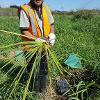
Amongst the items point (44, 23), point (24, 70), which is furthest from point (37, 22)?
point (24, 70)

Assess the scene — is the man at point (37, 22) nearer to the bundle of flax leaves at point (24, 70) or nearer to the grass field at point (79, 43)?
the bundle of flax leaves at point (24, 70)

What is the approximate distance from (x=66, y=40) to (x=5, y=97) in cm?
397

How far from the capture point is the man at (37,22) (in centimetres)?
443

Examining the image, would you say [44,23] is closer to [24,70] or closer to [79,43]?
[24,70]

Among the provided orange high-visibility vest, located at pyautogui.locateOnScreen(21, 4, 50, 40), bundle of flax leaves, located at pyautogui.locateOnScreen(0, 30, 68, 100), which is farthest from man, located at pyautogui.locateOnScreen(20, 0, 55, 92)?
bundle of flax leaves, located at pyautogui.locateOnScreen(0, 30, 68, 100)

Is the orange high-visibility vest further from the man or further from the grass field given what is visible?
the grass field

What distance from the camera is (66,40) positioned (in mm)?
8133

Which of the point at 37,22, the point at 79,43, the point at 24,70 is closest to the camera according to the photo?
the point at 24,70

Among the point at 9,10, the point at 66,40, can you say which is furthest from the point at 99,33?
the point at 9,10

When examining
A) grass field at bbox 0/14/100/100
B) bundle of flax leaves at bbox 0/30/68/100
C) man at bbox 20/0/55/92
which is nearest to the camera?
bundle of flax leaves at bbox 0/30/68/100

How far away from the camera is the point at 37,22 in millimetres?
4531

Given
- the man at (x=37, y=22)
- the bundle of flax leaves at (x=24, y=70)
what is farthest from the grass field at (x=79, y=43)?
the bundle of flax leaves at (x=24, y=70)

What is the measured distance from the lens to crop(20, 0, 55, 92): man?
14.5 ft

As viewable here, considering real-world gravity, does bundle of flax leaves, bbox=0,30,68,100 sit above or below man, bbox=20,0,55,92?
below
